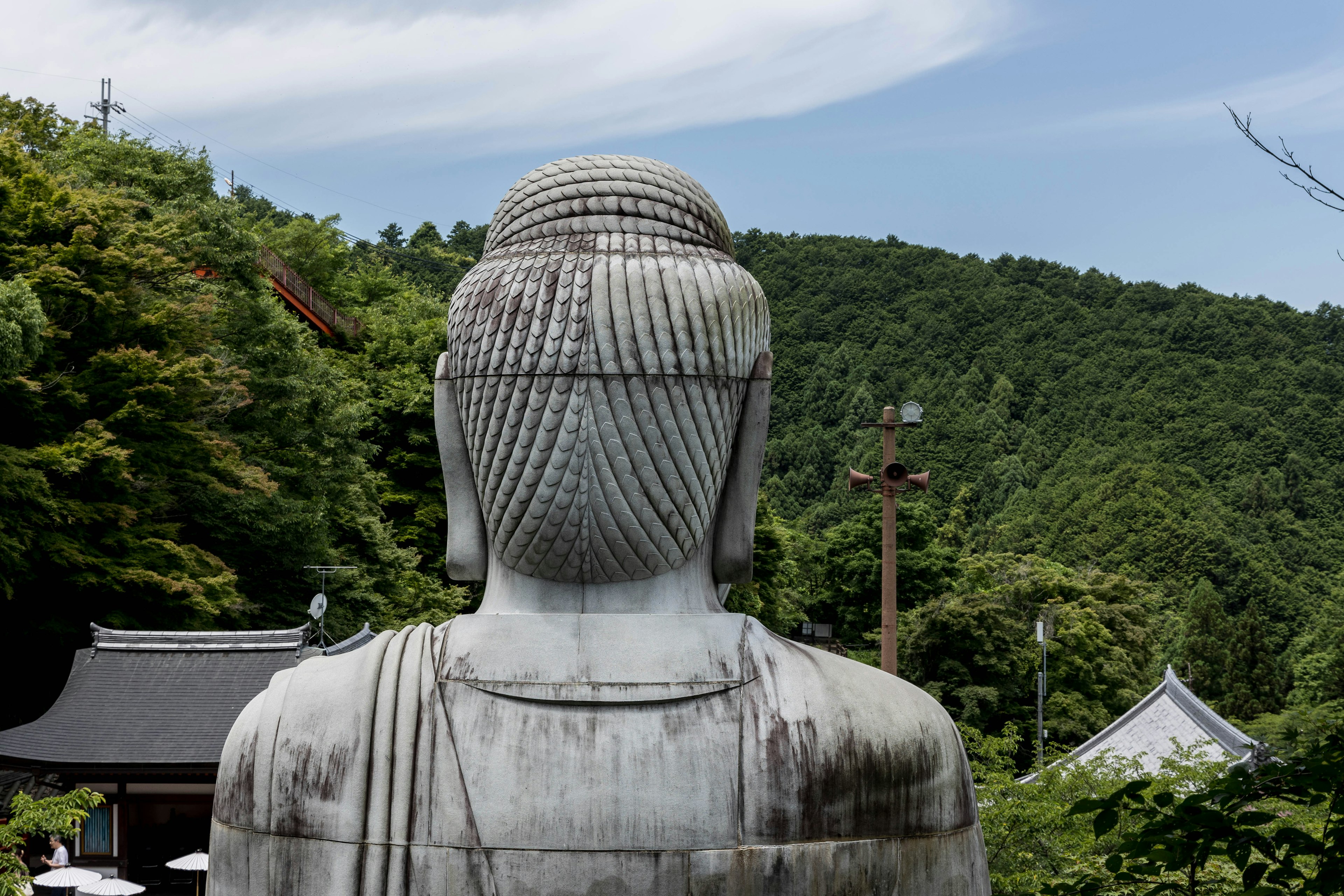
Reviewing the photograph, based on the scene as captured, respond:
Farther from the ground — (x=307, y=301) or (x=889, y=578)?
(x=307, y=301)

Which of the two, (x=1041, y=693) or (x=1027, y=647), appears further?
(x=1027, y=647)

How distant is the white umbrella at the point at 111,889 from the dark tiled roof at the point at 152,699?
76.7 inches

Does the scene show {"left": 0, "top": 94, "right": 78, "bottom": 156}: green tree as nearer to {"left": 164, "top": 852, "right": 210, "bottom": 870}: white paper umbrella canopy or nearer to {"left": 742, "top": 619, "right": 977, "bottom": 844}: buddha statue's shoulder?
{"left": 164, "top": 852, "right": 210, "bottom": 870}: white paper umbrella canopy

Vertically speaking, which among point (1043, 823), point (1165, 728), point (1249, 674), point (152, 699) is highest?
point (1043, 823)

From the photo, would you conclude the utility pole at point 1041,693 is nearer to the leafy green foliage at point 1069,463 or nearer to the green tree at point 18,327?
the leafy green foliage at point 1069,463

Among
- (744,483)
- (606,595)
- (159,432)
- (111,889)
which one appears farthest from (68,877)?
→ (744,483)

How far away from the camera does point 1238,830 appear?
4121 millimetres

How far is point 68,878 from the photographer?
1647 centimetres

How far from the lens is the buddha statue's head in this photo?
426 centimetres

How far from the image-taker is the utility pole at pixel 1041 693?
1377 inches

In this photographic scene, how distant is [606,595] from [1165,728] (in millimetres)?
32724

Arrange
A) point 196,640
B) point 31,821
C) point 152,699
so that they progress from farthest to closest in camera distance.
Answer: point 196,640 → point 152,699 → point 31,821

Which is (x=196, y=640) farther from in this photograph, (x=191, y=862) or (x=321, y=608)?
(x=191, y=862)

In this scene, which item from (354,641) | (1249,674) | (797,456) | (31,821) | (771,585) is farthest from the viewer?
(797,456)
